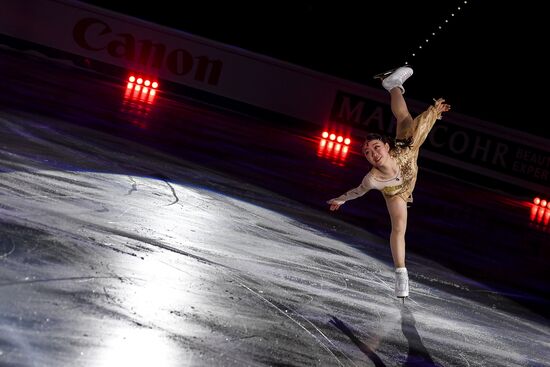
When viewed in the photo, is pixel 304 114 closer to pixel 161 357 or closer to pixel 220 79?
pixel 220 79

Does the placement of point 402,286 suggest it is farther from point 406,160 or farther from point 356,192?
point 406,160

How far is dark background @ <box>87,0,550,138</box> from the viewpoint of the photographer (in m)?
22.5

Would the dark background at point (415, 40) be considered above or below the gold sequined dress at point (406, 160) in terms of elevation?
above

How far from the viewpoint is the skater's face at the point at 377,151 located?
6273 millimetres

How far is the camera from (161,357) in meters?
3.99

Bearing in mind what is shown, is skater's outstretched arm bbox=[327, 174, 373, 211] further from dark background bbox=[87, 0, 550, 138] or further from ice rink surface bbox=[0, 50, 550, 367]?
dark background bbox=[87, 0, 550, 138]

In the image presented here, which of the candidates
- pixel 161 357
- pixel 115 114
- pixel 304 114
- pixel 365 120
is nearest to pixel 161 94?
pixel 304 114

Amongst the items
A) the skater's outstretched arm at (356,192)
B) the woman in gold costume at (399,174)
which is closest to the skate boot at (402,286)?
the woman in gold costume at (399,174)

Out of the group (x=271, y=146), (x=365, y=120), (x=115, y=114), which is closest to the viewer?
(x=115, y=114)

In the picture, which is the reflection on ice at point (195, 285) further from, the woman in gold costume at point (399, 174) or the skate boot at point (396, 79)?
the skate boot at point (396, 79)

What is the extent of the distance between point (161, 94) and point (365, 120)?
4.83 m

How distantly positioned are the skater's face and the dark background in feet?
52.3

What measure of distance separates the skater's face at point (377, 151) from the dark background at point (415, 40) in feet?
52.3

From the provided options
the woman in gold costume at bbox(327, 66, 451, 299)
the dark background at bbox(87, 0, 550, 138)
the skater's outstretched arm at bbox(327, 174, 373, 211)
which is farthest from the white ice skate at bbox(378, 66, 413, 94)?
the dark background at bbox(87, 0, 550, 138)
